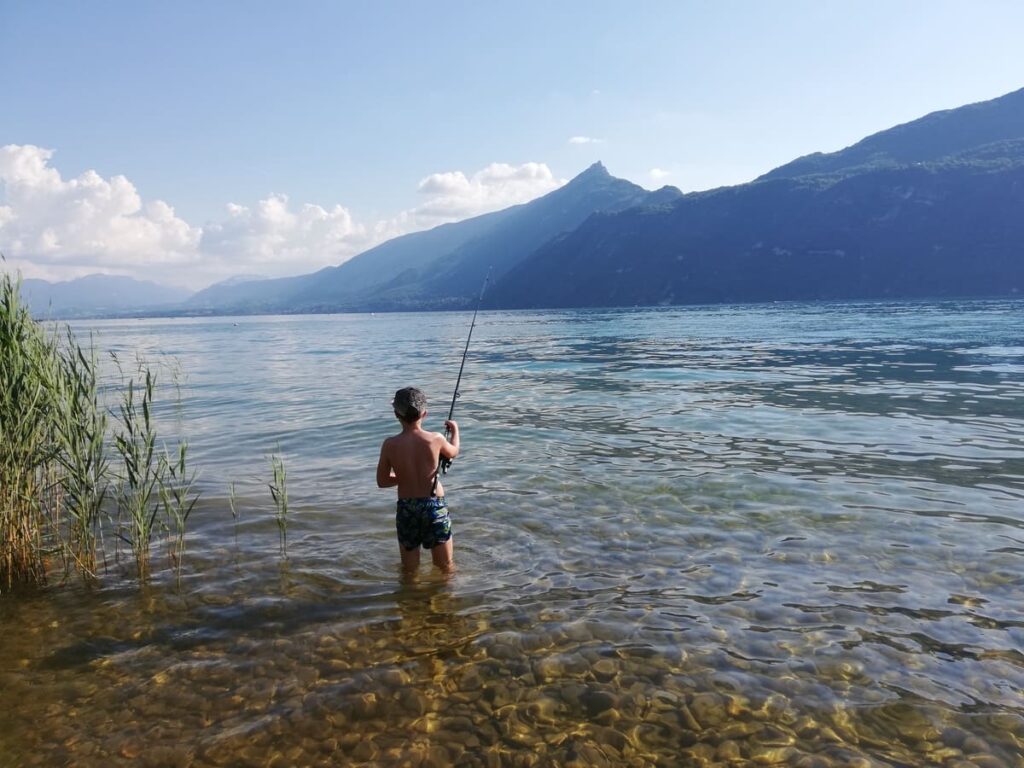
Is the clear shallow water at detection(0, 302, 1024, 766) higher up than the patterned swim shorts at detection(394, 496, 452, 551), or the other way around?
the patterned swim shorts at detection(394, 496, 452, 551)

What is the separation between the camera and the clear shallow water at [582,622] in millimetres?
4848

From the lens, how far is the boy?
23.9 feet

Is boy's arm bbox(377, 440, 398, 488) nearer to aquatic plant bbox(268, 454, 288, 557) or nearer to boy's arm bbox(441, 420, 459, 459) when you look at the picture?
boy's arm bbox(441, 420, 459, 459)

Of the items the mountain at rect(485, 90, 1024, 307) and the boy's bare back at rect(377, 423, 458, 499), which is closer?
the boy's bare back at rect(377, 423, 458, 499)

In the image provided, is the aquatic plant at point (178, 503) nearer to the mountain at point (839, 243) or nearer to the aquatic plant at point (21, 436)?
the aquatic plant at point (21, 436)

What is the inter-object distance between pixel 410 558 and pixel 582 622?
246 centimetres

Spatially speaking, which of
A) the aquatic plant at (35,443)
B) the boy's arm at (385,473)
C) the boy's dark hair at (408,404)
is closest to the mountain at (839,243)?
the boy's dark hair at (408,404)

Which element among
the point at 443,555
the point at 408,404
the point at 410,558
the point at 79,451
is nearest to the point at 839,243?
the point at 443,555

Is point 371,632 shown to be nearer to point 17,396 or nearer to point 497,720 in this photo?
point 497,720

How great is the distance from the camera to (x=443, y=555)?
7.97 meters

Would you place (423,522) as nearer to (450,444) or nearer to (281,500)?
(450,444)

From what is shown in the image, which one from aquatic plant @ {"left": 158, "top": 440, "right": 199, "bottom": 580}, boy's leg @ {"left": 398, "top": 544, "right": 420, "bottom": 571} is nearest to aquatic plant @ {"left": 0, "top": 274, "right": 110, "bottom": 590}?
aquatic plant @ {"left": 158, "top": 440, "right": 199, "bottom": 580}

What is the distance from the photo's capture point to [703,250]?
177500 mm

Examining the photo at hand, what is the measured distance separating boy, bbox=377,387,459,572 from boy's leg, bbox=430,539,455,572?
0.18 m
